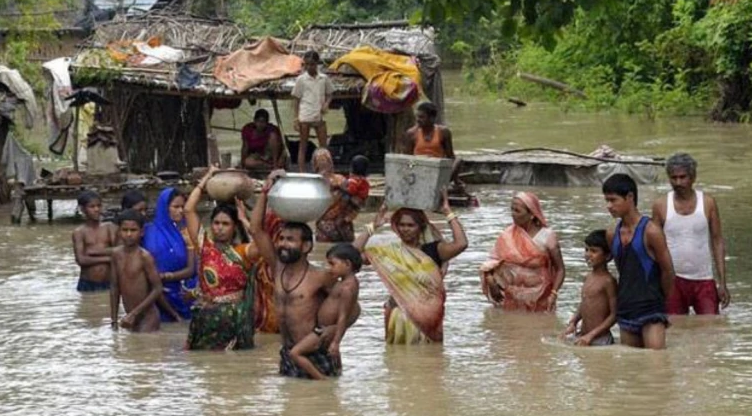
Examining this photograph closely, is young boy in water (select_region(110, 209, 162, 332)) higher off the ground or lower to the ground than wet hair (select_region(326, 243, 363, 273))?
lower

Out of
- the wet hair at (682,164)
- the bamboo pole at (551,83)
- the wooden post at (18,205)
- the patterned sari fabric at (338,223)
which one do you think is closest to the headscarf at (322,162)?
the patterned sari fabric at (338,223)

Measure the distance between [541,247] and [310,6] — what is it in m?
25.6

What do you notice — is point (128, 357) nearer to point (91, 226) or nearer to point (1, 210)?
point (91, 226)

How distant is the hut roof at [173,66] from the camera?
17.9 metres

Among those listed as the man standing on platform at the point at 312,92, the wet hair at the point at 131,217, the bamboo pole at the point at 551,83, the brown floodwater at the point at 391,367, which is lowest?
the brown floodwater at the point at 391,367

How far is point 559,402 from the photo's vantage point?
805 cm

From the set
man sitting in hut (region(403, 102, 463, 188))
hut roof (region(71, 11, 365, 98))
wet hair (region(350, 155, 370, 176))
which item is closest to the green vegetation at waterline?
hut roof (region(71, 11, 365, 98))

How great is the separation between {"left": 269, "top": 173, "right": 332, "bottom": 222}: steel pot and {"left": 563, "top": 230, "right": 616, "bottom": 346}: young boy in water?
1.54m

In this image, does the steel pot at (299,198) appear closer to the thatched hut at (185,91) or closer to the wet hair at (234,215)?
the wet hair at (234,215)

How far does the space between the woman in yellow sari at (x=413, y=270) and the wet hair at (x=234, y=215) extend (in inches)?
25.9

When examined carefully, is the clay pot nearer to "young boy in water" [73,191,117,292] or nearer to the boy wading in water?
the boy wading in water

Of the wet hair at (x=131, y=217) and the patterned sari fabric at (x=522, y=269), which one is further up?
the wet hair at (x=131, y=217)

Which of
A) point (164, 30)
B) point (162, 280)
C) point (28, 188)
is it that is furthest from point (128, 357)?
point (164, 30)

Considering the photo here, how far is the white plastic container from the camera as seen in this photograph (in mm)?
9508
